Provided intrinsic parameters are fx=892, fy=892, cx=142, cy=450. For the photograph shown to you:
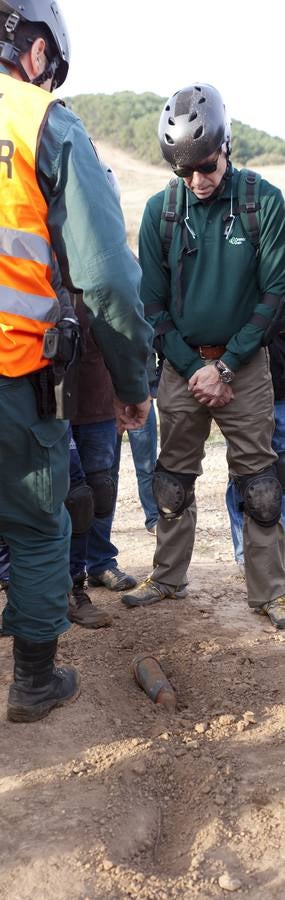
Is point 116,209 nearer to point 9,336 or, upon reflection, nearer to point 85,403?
point 9,336

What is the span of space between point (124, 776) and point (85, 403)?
6.29ft

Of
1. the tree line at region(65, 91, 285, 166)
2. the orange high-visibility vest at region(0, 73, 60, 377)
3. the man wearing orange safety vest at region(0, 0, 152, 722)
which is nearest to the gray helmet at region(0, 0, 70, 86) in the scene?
the man wearing orange safety vest at region(0, 0, 152, 722)

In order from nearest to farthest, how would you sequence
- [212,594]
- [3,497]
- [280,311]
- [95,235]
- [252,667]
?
[95,235] < [3,497] < [252,667] < [280,311] < [212,594]

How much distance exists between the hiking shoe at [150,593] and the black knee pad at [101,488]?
1.56 feet

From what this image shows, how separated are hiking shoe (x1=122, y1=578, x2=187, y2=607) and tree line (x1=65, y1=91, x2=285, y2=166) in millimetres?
34869

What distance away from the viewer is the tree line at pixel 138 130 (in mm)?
39125

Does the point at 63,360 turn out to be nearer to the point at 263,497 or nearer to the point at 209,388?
the point at 209,388

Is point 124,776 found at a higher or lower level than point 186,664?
higher

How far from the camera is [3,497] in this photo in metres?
2.91

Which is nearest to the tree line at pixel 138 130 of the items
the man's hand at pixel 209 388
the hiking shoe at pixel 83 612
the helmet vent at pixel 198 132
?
the helmet vent at pixel 198 132

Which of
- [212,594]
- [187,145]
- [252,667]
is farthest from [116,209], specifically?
[212,594]

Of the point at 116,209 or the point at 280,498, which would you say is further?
the point at 280,498

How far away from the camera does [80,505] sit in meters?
3.90

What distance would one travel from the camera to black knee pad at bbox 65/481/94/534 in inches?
153
